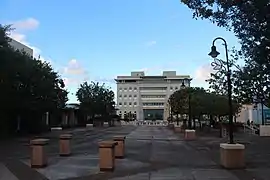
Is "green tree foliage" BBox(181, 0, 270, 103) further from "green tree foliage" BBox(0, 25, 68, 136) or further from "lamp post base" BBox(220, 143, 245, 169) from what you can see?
"green tree foliage" BBox(0, 25, 68, 136)

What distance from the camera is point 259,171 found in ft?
Answer: 47.2

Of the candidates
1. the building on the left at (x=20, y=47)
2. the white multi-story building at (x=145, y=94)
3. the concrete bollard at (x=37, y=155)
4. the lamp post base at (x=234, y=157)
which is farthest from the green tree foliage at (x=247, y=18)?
the white multi-story building at (x=145, y=94)

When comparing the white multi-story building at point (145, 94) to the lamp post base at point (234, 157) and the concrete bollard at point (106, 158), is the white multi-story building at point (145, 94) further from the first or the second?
the concrete bollard at point (106, 158)

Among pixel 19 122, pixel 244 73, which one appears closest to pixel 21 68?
pixel 19 122

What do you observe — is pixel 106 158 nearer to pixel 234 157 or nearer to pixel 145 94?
pixel 234 157

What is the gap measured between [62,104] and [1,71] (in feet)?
57.6

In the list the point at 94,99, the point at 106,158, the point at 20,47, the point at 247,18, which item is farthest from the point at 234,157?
the point at 94,99

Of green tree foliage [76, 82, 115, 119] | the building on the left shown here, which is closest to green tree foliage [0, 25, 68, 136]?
the building on the left

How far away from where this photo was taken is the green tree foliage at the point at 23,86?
3216 centimetres

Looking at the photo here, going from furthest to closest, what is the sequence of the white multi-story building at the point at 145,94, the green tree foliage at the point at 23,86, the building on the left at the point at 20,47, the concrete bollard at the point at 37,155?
the white multi-story building at the point at 145,94
the building on the left at the point at 20,47
the green tree foliage at the point at 23,86
the concrete bollard at the point at 37,155

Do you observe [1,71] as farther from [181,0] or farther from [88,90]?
[88,90]

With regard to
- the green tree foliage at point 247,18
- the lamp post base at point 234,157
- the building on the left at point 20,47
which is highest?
the building on the left at point 20,47

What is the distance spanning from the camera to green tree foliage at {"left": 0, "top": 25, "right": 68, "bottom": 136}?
105ft

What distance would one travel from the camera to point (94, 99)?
85.7 metres
